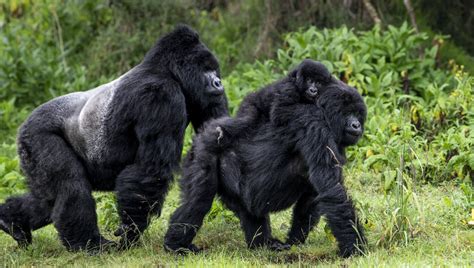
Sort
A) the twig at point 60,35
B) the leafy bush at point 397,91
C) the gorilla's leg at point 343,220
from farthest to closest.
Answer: the twig at point 60,35, the leafy bush at point 397,91, the gorilla's leg at point 343,220

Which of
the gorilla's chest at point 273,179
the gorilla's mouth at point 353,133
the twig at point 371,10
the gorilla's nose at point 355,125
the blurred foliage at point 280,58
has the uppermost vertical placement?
the gorilla's nose at point 355,125

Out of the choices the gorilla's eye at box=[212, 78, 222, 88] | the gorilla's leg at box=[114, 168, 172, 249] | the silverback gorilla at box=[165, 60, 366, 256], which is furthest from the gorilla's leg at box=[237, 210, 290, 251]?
the gorilla's eye at box=[212, 78, 222, 88]

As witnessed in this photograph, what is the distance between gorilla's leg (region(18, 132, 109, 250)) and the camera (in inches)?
221

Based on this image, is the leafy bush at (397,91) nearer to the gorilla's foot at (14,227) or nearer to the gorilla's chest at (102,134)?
the gorilla's chest at (102,134)

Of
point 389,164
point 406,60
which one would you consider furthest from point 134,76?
point 406,60

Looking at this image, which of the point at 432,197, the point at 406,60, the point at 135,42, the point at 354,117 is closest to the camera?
the point at 354,117

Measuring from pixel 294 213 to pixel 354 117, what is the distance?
77 centimetres

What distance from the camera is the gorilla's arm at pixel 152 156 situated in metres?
5.45

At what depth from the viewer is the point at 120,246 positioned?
5.62 metres

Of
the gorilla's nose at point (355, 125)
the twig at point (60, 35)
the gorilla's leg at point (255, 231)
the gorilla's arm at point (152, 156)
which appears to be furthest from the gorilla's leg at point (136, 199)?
the twig at point (60, 35)

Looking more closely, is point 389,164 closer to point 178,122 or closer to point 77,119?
point 178,122

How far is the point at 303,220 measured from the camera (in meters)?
5.50

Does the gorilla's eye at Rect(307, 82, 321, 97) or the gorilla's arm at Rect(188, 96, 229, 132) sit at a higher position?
the gorilla's eye at Rect(307, 82, 321, 97)

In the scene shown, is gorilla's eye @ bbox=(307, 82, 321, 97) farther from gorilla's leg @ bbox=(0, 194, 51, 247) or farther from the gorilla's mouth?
gorilla's leg @ bbox=(0, 194, 51, 247)
